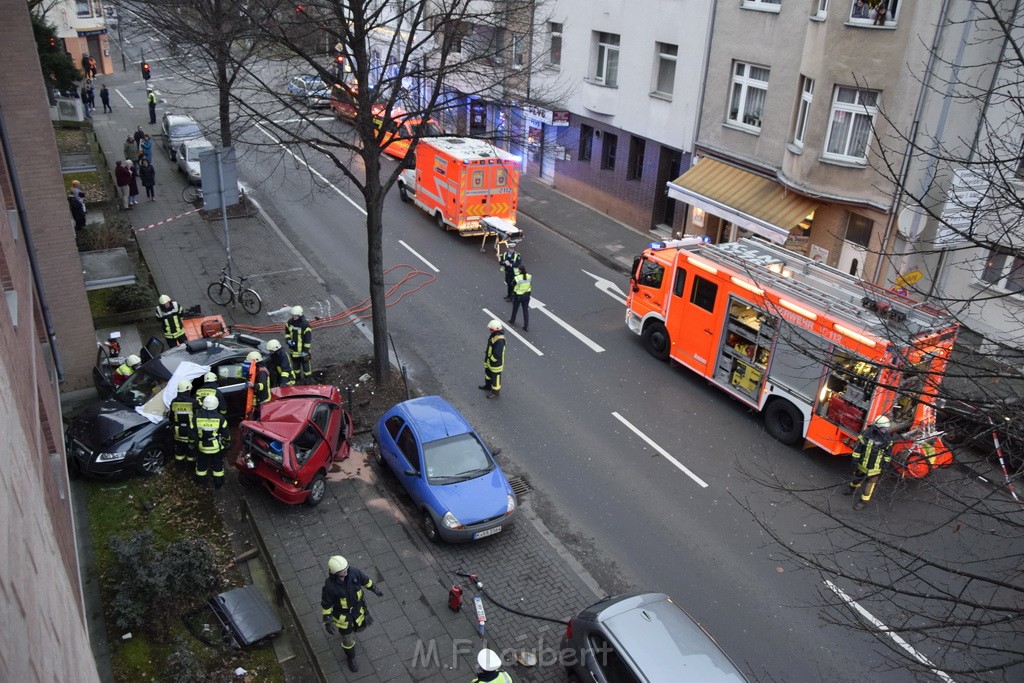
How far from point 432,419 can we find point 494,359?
107 inches

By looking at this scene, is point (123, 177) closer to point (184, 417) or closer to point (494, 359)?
point (184, 417)

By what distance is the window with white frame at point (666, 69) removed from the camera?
71.7 feet

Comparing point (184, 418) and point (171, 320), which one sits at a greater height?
point (171, 320)

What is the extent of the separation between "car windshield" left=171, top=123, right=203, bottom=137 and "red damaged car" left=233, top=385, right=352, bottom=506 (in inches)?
788

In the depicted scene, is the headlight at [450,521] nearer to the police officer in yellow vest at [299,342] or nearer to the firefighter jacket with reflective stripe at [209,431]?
the firefighter jacket with reflective stripe at [209,431]

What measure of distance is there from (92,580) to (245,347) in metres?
4.78

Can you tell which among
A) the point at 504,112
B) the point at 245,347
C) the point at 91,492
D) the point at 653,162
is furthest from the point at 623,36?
the point at 91,492

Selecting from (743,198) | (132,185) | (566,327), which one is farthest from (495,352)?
(132,185)

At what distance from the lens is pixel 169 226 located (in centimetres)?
2150

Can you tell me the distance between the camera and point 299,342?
13.7 metres

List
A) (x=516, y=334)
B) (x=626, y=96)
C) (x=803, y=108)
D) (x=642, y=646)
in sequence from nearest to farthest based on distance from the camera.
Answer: (x=642, y=646)
(x=516, y=334)
(x=803, y=108)
(x=626, y=96)

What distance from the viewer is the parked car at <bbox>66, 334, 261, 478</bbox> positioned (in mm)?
10984

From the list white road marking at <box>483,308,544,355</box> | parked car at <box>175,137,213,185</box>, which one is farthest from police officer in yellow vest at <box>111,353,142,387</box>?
parked car at <box>175,137,213,185</box>

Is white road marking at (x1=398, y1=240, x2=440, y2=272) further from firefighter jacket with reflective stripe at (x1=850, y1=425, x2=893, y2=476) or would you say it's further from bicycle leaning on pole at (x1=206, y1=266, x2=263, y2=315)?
firefighter jacket with reflective stripe at (x1=850, y1=425, x2=893, y2=476)
